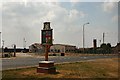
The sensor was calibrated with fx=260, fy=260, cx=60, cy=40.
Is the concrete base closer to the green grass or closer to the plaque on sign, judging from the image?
the green grass

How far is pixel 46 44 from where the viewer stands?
18.0 meters

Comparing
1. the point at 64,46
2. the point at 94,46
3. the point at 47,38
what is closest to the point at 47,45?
the point at 47,38

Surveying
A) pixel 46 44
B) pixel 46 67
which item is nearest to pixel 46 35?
pixel 46 44

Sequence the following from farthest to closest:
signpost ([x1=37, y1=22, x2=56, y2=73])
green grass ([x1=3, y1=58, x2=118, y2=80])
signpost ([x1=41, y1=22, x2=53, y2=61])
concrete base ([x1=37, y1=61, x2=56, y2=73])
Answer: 1. signpost ([x1=41, y1=22, x2=53, y2=61])
2. signpost ([x1=37, y1=22, x2=56, y2=73])
3. concrete base ([x1=37, y1=61, x2=56, y2=73])
4. green grass ([x1=3, y1=58, x2=118, y2=80])

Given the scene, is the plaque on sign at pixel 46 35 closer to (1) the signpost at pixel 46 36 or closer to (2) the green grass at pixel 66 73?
(1) the signpost at pixel 46 36

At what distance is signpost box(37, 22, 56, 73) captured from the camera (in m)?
17.0

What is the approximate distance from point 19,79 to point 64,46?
138 m

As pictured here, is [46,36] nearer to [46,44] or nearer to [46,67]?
[46,44]

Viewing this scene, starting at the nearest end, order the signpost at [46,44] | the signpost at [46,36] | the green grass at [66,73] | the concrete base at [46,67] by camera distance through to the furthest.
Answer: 1. the green grass at [66,73]
2. the concrete base at [46,67]
3. the signpost at [46,44]
4. the signpost at [46,36]

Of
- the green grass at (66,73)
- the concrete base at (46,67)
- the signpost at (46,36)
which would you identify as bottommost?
the green grass at (66,73)

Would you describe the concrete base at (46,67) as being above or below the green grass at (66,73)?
above

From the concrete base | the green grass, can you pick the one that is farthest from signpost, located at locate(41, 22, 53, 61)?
the green grass

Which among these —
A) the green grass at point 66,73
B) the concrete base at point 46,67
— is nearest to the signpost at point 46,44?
the concrete base at point 46,67

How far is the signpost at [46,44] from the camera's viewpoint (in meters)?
17.0
